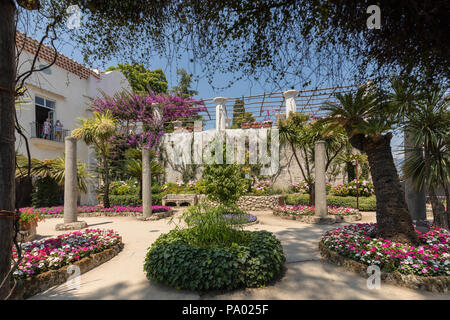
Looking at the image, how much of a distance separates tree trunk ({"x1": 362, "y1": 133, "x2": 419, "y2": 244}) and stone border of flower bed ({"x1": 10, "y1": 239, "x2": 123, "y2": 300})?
574 centimetres

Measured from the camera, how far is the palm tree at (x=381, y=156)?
14.6 feet

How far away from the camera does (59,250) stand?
4.41 meters

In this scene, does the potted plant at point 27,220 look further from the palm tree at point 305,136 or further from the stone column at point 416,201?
the stone column at point 416,201

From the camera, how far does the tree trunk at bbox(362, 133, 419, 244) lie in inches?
175

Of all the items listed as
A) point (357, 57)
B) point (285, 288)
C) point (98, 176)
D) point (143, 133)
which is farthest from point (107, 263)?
point (143, 133)

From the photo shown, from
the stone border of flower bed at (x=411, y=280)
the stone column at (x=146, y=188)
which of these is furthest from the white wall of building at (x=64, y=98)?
the stone border of flower bed at (x=411, y=280)

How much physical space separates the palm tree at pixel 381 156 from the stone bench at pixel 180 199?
9.42 m

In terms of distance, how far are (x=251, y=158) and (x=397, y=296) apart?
11.7 m

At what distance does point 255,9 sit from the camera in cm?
212

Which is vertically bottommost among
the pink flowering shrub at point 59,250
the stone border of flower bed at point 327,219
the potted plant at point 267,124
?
the stone border of flower bed at point 327,219

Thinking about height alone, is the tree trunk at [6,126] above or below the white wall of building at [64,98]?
below

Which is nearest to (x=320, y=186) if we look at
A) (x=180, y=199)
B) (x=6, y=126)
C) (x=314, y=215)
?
(x=314, y=215)

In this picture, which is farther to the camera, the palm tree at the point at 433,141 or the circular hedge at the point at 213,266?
the palm tree at the point at 433,141

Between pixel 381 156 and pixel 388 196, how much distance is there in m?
0.80
